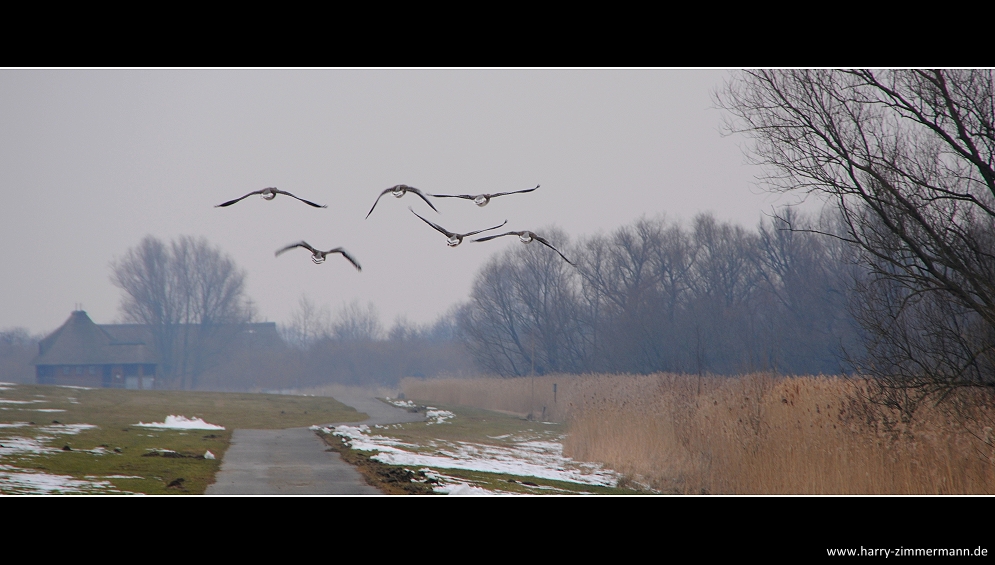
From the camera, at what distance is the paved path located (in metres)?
10.6

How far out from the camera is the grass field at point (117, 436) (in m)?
10.7

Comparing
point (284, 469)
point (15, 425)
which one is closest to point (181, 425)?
point (15, 425)

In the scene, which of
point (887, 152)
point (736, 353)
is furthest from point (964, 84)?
point (736, 353)

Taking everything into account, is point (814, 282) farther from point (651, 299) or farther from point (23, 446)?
point (23, 446)

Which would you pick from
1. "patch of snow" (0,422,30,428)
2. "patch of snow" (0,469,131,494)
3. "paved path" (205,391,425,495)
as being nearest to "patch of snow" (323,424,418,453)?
"paved path" (205,391,425,495)

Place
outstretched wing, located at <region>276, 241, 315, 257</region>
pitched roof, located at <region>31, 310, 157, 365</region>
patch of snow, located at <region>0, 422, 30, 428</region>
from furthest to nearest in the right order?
pitched roof, located at <region>31, 310, 157, 365</region> → patch of snow, located at <region>0, 422, 30, 428</region> → outstretched wing, located at <region>276, 241, 315, 257</region>

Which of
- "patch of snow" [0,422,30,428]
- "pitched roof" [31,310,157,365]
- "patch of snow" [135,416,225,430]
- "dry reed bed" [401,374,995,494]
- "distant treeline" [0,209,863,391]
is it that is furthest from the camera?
"pitched roof" [31,310,157,365]

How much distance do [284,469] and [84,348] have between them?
187ft

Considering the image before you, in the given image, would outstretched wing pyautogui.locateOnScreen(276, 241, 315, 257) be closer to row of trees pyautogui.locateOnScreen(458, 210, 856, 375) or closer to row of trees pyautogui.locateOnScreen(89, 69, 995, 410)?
row of trees pyautogui.locateOnScreen(89, 69, 995, 410)

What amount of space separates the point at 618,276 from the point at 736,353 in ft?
43.9

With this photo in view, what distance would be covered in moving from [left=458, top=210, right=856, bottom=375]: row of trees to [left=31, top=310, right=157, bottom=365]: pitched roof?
26.7m

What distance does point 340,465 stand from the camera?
1351 cm

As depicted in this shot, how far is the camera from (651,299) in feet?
178
